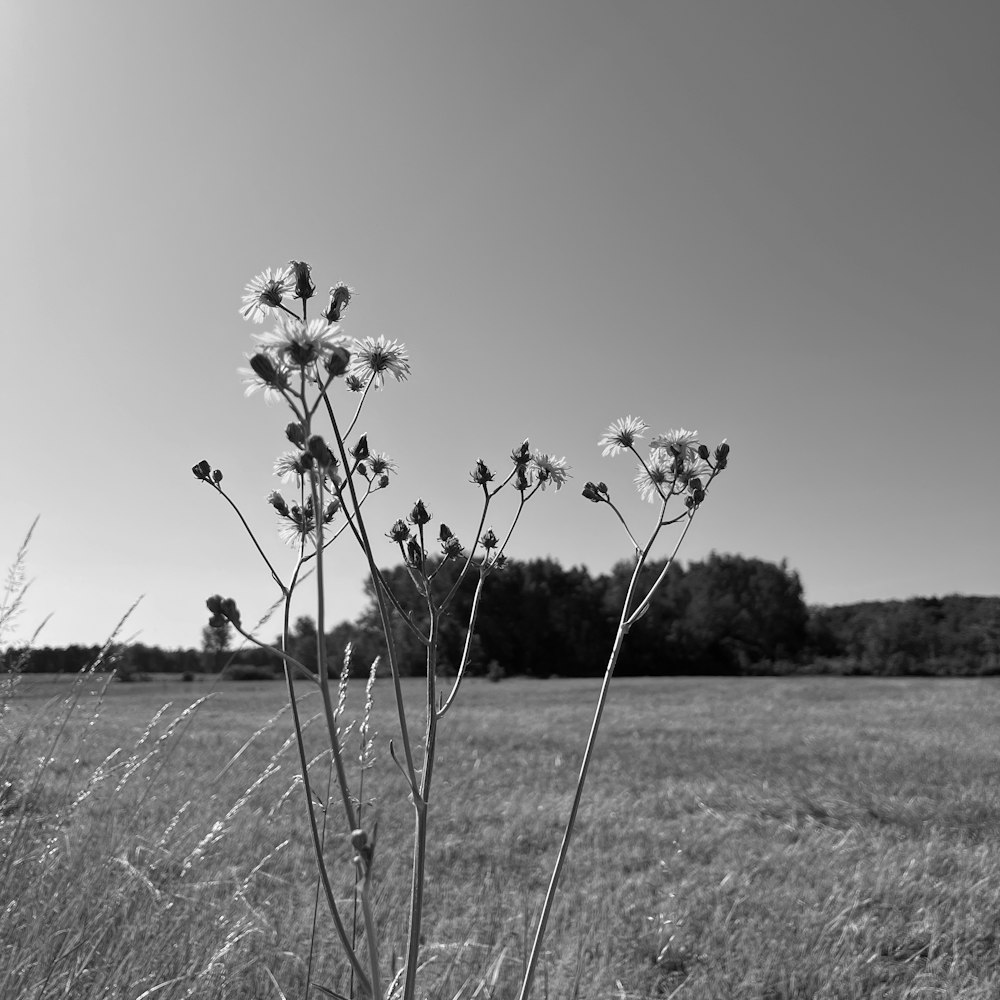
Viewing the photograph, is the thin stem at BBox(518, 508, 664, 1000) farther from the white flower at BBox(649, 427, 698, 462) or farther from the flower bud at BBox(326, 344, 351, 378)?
the flower bud at BBox(326, 344, 351, 378)

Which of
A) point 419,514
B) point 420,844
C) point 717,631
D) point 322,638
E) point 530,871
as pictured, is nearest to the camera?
point 322,638

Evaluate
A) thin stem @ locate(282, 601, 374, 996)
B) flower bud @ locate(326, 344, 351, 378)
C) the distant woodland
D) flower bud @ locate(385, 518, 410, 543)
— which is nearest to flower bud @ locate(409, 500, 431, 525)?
flower bud @ locate(385, 518, 410, 543)

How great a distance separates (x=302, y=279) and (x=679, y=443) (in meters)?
0.84

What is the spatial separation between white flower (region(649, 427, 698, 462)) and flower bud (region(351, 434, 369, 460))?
65 centimetres

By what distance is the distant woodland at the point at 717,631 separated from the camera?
39.0 metres

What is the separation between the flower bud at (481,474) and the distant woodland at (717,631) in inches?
1293

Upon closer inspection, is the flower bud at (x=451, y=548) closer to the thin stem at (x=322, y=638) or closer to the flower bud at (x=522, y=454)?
the flower bud at (x=522, y=454)

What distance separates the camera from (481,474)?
68.5 inches

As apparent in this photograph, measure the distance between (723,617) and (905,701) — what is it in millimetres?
28518

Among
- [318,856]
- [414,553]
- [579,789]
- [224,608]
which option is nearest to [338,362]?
[224,608]

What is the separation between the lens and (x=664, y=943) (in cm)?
301

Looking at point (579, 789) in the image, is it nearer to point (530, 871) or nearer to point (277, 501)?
point (277, 501)

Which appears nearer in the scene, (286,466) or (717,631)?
(286,466)

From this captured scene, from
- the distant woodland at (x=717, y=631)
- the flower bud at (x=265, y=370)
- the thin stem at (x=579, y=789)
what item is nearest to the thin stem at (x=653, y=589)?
the thin stem at (x=579, y=789)
